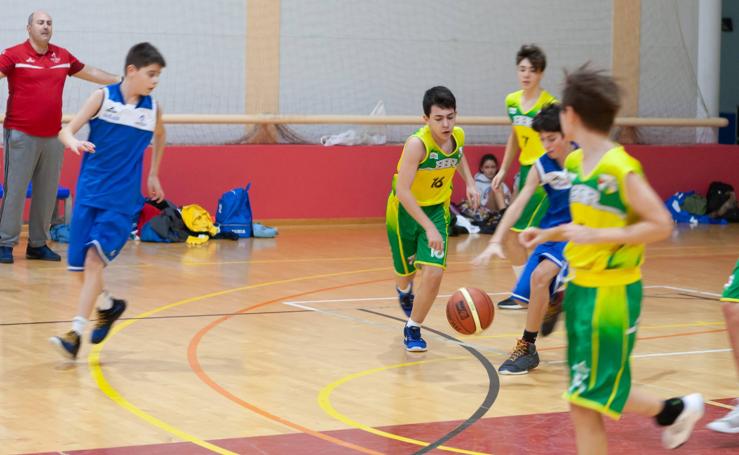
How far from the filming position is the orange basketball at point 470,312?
741cm

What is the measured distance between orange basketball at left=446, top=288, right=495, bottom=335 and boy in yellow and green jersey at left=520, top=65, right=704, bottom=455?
9.76 ft

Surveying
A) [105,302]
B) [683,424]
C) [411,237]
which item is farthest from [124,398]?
[683,424]

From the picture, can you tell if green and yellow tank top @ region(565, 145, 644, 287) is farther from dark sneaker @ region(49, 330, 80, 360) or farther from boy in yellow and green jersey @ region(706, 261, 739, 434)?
dark sneaker @ region(49, 330, 80, 360)

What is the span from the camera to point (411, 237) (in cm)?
798

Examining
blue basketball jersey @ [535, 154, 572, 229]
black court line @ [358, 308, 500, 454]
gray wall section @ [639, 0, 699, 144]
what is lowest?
black court line @ [358, 308, 500, 454]

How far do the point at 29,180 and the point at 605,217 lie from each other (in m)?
8.77

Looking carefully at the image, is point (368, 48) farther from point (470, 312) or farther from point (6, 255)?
point (470, 312)

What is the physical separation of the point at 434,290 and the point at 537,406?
148 centimetres

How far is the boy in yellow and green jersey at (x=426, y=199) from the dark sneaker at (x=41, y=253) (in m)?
5.17

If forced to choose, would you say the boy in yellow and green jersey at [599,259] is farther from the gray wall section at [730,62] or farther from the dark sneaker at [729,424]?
the gray wall section at [730,62]

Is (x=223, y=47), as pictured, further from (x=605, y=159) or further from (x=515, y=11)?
(x=605, y=159)

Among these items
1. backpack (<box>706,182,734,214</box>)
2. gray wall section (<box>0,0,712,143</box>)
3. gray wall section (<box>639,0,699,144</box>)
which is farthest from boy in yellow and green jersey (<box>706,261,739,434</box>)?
gray wall section (<box>639,0,699,144</box>)

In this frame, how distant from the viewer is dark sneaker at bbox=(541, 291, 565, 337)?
7656 millimetres

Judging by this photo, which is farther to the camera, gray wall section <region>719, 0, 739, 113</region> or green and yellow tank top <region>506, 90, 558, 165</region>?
gray wall section <region>719, 0, 739, 113</region>
